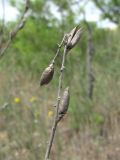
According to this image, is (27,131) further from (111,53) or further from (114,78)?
(111,53)

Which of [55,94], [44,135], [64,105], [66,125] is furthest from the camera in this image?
[55,94]

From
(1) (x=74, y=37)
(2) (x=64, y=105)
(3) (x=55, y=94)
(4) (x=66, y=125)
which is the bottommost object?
(2) (x=64, y=105)

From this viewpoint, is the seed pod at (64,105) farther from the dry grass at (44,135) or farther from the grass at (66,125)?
the grass at (66,125)

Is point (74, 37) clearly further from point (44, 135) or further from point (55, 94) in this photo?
point (55, 94)

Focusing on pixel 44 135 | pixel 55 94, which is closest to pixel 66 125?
pixel 55 94

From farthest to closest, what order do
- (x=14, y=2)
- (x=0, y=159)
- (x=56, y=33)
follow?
1. (x=14, y=2)
2. (x=56, y=33)
3. (x=0, y=159)

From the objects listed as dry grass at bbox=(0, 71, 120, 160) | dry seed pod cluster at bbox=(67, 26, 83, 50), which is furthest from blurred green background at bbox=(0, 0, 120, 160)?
dry seed pod cluster at bbox=(67, 26, 83, 50)

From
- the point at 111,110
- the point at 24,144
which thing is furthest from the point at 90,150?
the point at 111,110

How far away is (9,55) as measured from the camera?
29.8 ft

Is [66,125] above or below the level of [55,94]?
below

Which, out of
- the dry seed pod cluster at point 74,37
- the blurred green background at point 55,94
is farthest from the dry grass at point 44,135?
the dry seed pod cluster at point 74,37

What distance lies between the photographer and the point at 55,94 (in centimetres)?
630

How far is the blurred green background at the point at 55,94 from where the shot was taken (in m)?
4.68

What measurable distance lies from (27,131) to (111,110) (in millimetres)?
1152
